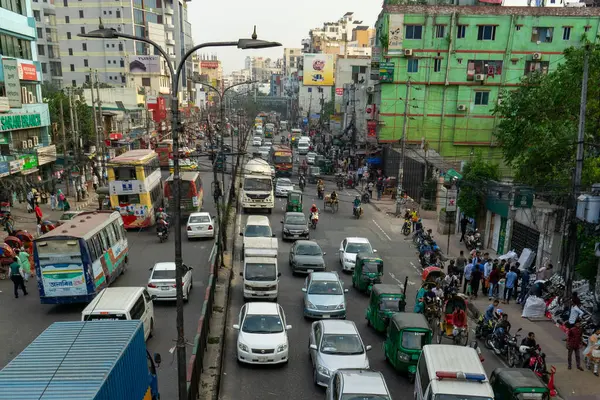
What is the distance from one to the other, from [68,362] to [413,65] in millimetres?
43572

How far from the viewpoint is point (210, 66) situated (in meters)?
186

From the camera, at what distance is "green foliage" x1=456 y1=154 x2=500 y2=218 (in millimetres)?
25516

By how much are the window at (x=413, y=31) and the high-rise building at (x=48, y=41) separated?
60.2 metres

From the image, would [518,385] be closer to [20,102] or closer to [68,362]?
[68,362]

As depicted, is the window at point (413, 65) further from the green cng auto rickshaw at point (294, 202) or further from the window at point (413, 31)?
the green cng auto rickshaw at point (294, 202)

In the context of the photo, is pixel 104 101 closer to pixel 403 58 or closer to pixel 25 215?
pixel 25 215

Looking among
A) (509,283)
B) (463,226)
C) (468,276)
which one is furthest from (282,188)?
(509,283)

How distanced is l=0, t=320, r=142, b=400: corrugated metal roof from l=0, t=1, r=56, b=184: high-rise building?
2231cm

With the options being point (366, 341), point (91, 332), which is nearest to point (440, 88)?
point (366, 341)

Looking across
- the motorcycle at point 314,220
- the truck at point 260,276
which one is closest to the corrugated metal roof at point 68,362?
the truck at point 260,276

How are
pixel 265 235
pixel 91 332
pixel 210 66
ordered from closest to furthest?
pixel 91 332
pixel 265 235
pixel 210 66

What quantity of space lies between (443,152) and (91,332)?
143ft

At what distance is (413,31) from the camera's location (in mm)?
44844

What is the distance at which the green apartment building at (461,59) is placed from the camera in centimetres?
4431
